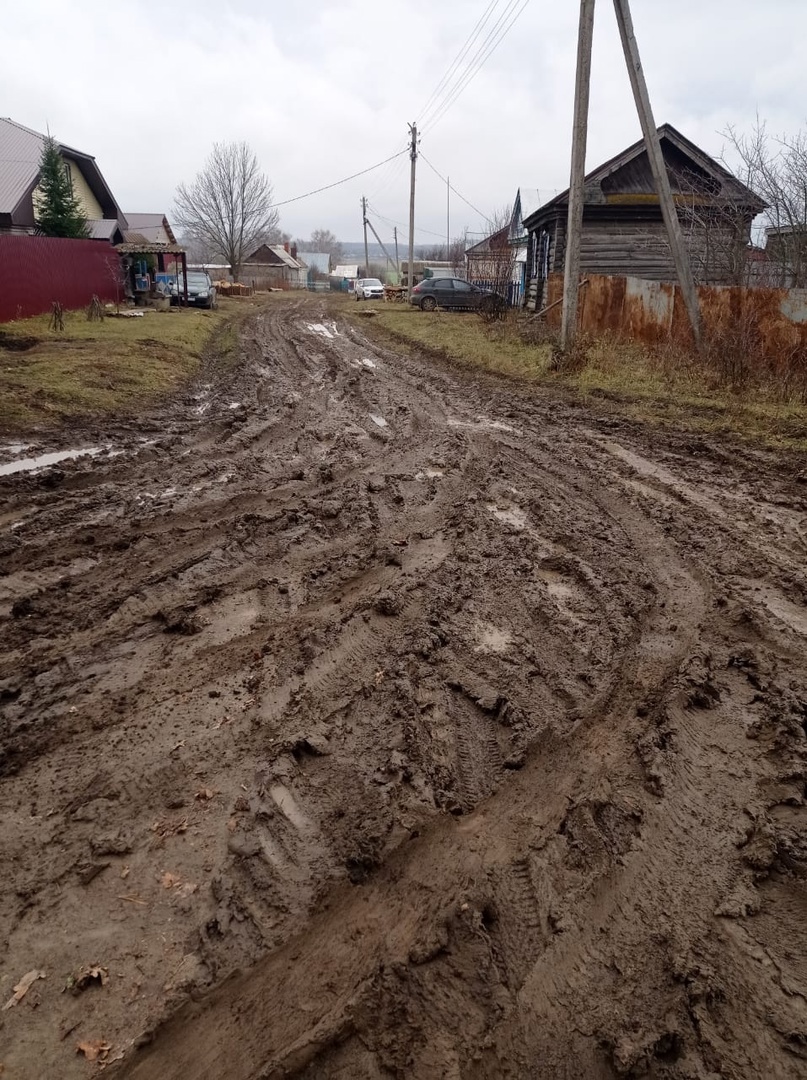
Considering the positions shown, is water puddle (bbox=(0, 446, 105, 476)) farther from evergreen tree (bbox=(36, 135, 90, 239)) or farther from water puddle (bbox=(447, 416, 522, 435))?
evergreen tree (bbox=(36, 135, 90, 239))

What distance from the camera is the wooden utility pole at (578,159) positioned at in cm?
1302

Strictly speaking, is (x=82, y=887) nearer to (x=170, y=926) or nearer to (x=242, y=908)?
(x=170, y=926)

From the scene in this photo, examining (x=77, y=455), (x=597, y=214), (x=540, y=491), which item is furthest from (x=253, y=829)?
(x=597, y=214)

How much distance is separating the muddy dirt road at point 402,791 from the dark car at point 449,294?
25783 mm

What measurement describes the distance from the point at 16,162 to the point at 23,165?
473 mm

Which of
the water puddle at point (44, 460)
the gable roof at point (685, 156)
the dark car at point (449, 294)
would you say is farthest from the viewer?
the dark car at point (449, 294)

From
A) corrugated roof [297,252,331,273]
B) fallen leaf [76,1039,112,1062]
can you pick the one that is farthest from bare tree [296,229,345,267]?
fallen leaf [76,1039,112,1062]

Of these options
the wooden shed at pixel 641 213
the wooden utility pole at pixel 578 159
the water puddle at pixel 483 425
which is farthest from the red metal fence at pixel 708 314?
the water puddle at pixel 483 425

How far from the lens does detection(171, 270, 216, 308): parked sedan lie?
31.1 meters

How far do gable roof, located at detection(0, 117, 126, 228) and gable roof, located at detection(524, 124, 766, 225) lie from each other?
20.0 m

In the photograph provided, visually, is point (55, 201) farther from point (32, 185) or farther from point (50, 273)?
point (50, 273)

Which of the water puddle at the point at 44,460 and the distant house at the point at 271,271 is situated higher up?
the distant house at the point at 271,271

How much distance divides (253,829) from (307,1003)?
2.49ft

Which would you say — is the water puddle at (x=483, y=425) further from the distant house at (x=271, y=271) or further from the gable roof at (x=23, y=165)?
the distant house at (x=271, y=271)
